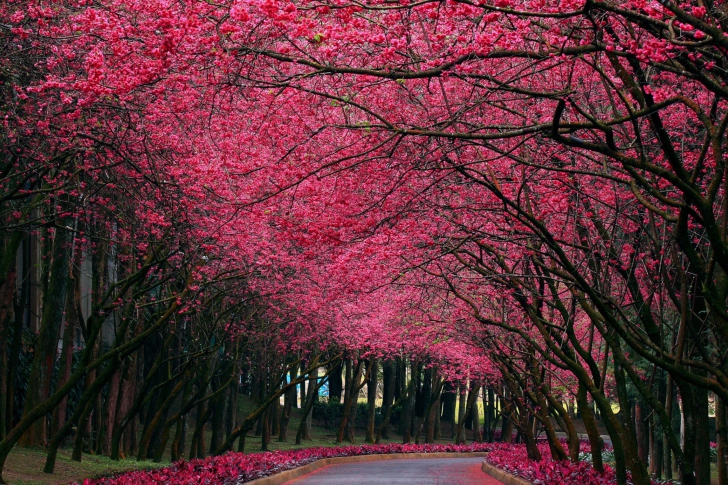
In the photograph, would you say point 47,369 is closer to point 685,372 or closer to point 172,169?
point 172,169

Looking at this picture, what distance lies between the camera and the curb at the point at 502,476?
66.9 feet

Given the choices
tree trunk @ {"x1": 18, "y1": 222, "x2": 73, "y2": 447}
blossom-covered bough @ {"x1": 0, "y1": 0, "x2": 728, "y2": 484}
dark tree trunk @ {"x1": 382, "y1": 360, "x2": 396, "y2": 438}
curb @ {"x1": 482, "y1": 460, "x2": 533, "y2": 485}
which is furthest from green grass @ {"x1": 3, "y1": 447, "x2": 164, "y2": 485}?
dark tree trunk @ {"x1": 382, "y1": 360, "x2": 396, "y2": 438}

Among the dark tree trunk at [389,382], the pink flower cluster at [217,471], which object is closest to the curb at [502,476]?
the pink flower cluster at [217,471]

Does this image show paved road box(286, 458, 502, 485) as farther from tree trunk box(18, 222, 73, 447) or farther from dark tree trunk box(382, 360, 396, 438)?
dark tree trunk box(382, 360, 396, 438)

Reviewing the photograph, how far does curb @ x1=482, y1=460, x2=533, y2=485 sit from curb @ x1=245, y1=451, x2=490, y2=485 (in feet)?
18.3

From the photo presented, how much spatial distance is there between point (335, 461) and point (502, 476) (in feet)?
38.0

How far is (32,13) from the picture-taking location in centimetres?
1058

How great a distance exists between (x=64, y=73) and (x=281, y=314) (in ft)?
54.8

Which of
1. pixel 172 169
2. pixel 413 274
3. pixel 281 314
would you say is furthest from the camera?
pixel 281 314

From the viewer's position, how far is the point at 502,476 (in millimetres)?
23734

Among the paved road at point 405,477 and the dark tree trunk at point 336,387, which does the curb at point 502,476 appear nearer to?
the paved road at point 405,477

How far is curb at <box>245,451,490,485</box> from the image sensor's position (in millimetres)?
20219

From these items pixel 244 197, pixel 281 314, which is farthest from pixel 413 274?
pixel 281 314

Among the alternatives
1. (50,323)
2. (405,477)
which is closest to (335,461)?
(405,477)
